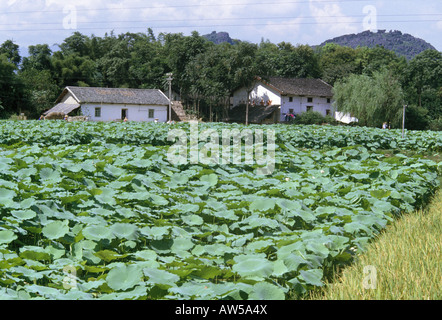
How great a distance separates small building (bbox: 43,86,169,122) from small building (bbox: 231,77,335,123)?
8570mm

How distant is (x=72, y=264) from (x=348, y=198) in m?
3.69

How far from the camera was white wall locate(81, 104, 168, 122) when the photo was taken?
45250 mm

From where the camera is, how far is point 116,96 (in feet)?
154

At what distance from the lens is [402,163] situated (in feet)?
30.0

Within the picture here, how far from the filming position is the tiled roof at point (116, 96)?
4506 cm

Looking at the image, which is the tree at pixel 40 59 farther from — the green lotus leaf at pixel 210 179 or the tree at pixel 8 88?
the green lotus leaf at pixel 210 179

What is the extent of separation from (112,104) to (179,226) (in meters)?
42.9

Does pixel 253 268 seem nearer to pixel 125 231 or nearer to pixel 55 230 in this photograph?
pixel 125 231

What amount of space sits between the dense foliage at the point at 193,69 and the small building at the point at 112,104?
3.31 metres

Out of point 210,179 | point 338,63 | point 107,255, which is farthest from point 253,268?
point 338,63

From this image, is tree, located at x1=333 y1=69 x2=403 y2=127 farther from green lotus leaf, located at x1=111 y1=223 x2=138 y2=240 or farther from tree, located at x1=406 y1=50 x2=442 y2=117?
green lotus leaf, located at x1=111 y1=223 x2=138 y2=240

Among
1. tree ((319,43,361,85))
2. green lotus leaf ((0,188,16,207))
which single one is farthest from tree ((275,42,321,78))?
green lotus leaf ((0,188,16,207))

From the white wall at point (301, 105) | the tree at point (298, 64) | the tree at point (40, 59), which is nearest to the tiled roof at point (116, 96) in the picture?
the tree at point (40, 59)

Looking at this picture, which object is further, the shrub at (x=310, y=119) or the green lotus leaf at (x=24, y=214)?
the shrub at (x=310, y=119)
